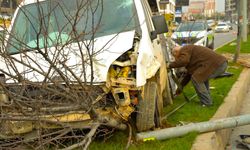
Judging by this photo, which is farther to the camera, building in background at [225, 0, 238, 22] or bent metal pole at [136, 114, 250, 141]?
building in background at [225, 0, 238, 22]

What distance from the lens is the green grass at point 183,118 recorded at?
507cm

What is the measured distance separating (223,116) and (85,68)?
2876mm

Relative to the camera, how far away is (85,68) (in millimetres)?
4387

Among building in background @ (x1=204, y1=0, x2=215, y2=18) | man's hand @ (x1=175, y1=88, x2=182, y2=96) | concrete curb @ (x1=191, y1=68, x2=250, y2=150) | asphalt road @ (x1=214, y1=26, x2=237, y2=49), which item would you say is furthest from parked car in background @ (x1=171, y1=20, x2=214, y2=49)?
man's hand @ (x1=175, y1=88, x2=182, y2=96)

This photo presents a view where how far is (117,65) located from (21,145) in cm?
141

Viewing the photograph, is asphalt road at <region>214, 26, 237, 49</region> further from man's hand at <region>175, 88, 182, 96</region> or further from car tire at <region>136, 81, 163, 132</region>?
car tire at <region>136, 81, 163, 132</region>

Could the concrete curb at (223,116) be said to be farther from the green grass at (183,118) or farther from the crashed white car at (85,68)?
the crashed white car at (85,68)

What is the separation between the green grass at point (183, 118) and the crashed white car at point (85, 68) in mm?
273

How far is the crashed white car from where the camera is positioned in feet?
12.8

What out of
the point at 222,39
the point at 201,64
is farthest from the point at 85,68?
the point at 222,39

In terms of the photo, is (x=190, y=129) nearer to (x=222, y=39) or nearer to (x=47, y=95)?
(x=47, y=95)

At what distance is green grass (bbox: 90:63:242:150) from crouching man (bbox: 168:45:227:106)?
0.30 meters

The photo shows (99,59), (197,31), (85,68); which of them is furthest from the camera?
(197,31)

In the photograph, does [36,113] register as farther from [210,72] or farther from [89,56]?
[210,72]
